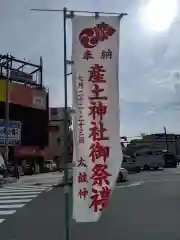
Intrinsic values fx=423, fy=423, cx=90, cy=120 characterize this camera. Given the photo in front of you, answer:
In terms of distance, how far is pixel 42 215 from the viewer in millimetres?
12750

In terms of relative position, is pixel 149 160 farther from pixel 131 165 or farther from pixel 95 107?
pixel 95 107

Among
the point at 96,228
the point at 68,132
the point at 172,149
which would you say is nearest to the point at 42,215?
the point at 96,228

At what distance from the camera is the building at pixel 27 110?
48.1m

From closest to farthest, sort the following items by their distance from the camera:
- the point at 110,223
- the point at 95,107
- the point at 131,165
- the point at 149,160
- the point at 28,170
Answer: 1. the point at 95,107
2. the point at 110,223
3. the point at 131,165
4. the point at 28,170
5. the point at 149,160

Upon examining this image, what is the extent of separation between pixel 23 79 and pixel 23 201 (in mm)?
34922

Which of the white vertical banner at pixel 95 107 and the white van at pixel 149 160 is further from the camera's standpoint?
the white van at pixel 149 160

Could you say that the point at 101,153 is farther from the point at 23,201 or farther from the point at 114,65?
the point at 23,201

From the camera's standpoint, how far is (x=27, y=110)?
2005 inches

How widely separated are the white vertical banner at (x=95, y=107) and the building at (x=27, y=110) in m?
41.3

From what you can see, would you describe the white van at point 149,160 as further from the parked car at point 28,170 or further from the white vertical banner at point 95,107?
the white vertical banner at point 95,107

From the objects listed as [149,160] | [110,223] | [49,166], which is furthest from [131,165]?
[110,223]

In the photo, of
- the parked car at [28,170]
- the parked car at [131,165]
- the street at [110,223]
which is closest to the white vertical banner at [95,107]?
the street at [110,223]

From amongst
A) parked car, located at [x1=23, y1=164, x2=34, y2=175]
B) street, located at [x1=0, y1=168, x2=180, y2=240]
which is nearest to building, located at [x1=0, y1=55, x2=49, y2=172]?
parked car, located at [x1=23, y1=164, x2=34, y2=175]

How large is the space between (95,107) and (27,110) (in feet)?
149
